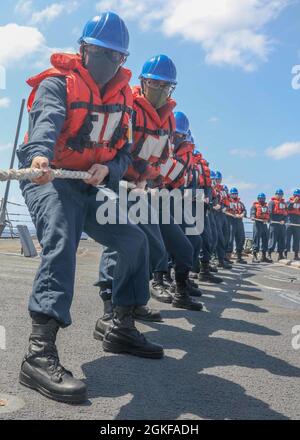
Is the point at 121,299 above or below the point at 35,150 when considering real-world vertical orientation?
below

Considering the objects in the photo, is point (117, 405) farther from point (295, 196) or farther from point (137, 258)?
point (295, 196)

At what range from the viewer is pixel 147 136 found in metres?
4.41

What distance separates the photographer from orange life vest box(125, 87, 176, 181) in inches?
172

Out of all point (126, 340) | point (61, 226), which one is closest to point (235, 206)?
point (126, 340)

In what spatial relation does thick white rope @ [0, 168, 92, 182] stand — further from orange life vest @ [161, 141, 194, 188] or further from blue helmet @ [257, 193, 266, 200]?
blue helmet @ [257, 193, 266, 200]

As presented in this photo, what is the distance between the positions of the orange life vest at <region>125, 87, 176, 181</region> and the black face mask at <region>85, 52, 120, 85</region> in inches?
54.2

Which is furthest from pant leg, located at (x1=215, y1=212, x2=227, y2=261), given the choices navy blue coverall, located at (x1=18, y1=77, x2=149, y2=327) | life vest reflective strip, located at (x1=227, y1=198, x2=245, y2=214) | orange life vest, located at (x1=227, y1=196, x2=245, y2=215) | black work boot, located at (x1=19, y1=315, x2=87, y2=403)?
black work boot, located at (x1=19, y1=315, x2=87, y2=403)

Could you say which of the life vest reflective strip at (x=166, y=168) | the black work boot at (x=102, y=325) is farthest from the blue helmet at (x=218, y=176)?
the black work boot at (x=102, y=325)

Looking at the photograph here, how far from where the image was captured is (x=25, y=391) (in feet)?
7.62

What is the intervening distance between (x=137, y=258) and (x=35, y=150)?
3.29ft

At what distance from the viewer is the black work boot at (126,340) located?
3.08 m

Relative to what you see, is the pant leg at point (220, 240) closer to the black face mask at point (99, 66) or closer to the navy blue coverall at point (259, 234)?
the navy blue coverall at point (259, 234)

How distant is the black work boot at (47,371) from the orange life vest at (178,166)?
347cm
